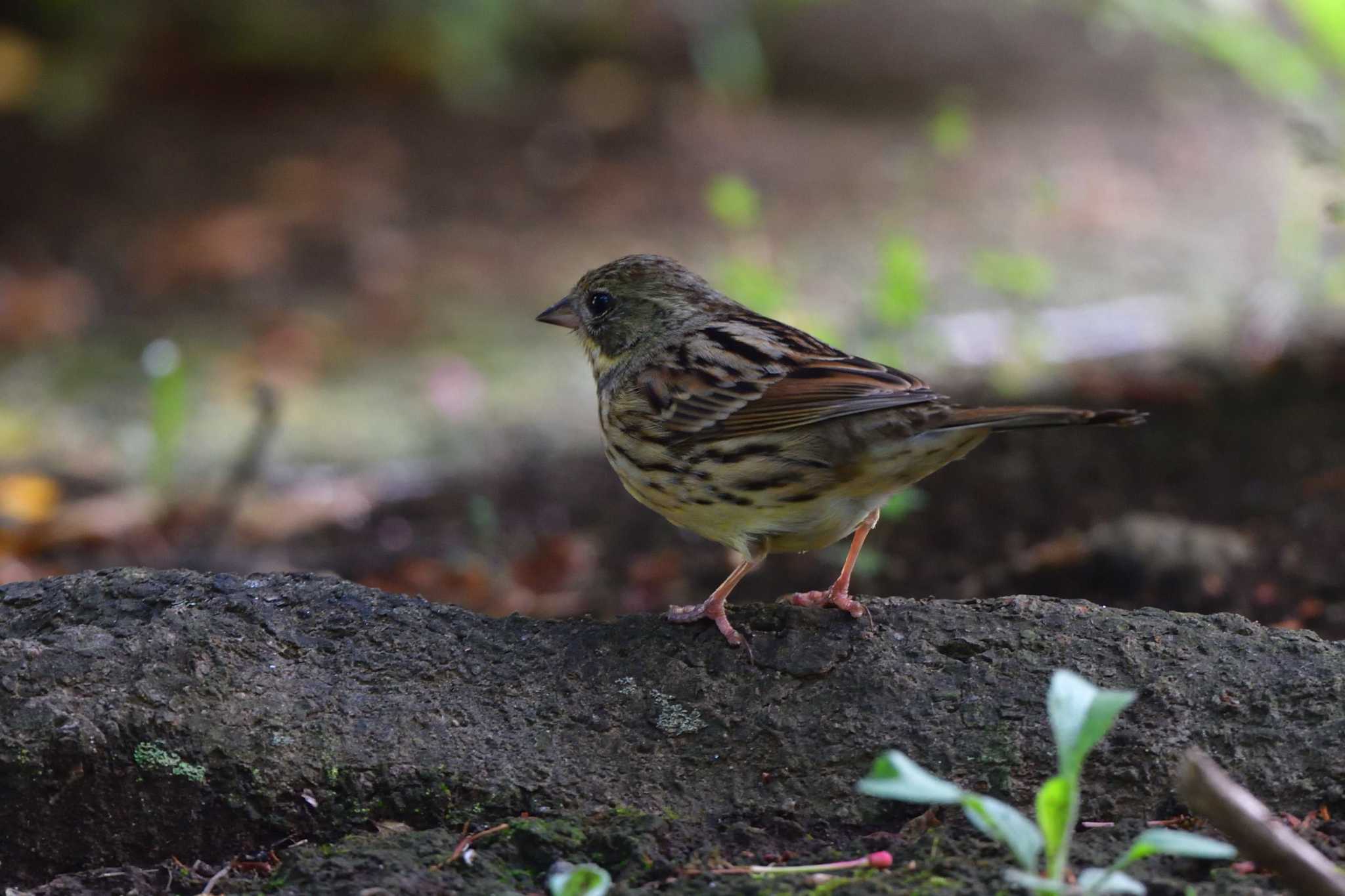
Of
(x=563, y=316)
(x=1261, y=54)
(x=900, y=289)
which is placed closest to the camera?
(x=563, y=316)

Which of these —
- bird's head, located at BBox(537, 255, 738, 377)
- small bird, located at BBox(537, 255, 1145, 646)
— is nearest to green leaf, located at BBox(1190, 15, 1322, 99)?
bird's head, located at BBox(537, 255, 738, 377)

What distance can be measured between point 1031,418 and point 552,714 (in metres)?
1.37

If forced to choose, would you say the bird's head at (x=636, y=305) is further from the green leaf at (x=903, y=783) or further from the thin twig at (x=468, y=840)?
the green leaf at (x=903, y=783)

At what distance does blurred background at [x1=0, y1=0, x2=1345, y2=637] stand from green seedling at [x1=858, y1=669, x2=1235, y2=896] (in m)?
2.70

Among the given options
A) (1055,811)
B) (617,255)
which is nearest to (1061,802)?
(1055,811)

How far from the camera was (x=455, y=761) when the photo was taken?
3240 mm

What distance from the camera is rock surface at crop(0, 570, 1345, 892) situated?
3.17 m

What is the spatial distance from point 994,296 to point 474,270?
3.72 metres

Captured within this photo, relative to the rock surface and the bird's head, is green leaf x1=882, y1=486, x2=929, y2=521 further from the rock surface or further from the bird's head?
the rock surface

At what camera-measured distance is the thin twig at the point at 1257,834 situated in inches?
87.8

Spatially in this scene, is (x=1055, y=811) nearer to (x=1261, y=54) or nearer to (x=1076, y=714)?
(x=1076, y=714)

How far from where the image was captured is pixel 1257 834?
2244mm

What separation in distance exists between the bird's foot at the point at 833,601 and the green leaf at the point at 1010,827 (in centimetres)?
125

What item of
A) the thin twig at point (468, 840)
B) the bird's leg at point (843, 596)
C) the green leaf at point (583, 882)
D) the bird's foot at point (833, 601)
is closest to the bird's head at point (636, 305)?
the bird's leg at point (843, 596)
